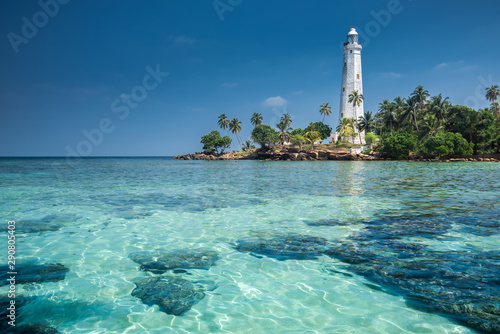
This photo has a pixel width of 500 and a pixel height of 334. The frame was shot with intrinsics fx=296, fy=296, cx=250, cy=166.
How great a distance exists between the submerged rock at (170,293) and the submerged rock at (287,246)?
6.87 feet

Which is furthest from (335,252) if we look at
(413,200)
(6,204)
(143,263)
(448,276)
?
A: (6,204)

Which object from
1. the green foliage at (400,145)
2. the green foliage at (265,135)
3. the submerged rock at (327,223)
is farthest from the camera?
the green foliage at (265,135)

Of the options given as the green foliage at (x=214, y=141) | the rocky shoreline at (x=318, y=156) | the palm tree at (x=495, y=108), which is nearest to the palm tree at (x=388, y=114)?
the rocky shoreline at (x=318, y=156)

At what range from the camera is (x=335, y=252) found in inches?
263

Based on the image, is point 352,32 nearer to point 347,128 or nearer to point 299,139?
point 347,128

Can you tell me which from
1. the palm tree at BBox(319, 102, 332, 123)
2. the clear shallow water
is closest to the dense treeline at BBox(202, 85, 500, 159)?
the palm tree at BBox(319, 102, 332, 123)

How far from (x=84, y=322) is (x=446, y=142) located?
70.5 metres

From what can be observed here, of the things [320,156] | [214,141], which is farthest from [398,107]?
[214,141]

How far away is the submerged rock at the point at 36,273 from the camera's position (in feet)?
17.7

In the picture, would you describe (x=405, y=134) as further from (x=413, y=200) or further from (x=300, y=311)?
(x=300, y=311)

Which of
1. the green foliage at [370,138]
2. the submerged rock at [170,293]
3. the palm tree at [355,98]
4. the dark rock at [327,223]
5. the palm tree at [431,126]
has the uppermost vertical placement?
the palm tree at [355,98]

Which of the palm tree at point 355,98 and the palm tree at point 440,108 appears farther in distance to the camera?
the palm tree at point 355,98

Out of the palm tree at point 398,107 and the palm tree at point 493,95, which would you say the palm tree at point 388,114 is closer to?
the palm tree at point 398,107

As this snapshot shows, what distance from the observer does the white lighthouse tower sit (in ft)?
286
